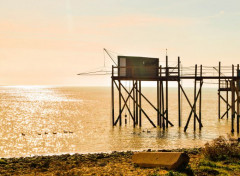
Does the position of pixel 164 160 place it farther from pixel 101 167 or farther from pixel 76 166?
pixel 76 166

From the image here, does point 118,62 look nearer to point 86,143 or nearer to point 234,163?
point 86,143

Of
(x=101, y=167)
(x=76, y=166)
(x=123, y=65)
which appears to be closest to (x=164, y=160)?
(x=101, y=167)

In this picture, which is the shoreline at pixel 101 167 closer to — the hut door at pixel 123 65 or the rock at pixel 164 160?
the rock at pixel 164 160

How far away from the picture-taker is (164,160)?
12477mm

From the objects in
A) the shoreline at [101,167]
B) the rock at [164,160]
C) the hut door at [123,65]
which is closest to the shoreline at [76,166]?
the shoreline at [101,167]

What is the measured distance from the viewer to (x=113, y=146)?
73.5 feet

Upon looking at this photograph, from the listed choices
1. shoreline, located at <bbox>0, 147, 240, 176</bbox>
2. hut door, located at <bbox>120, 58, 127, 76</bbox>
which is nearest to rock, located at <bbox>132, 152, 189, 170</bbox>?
shoreline, located at <bbox>0, 147, 240, 176</bbox>

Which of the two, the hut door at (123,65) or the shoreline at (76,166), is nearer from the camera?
the shoreline at (76,166)

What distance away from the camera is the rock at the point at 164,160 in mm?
12203

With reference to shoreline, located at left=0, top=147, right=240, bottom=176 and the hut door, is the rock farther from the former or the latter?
the hut door

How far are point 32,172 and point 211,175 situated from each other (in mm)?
7282

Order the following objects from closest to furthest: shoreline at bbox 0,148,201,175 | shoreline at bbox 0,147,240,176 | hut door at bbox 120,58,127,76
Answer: shoreline at bbox 0,147,240,176 → shoreline at bbox 0,148,201,175 → hut door at bbox 120,58,127,76

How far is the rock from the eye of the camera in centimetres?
1220

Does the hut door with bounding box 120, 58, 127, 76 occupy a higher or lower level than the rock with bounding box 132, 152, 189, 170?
higher
